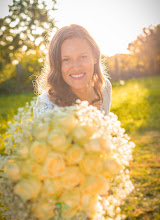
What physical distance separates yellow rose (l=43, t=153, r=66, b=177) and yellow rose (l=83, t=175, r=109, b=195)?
0.55ft

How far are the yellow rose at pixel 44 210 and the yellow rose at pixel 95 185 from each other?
203 millimetres

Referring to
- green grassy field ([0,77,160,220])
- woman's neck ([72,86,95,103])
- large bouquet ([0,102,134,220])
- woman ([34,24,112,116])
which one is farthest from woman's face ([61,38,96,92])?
large bouquet ([0,102,134,220])

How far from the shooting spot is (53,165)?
3.67ft

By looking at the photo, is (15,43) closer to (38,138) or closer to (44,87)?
(44,87)

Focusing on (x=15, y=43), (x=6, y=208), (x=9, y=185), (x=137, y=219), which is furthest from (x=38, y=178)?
(x=15, y=43)

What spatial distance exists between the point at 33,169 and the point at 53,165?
13 centimetres

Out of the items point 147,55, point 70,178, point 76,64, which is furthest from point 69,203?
point 147,55

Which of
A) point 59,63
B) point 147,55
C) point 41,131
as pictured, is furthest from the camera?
point 147,55

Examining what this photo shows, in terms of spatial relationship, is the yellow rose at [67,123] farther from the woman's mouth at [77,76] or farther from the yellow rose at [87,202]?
the woman's mouth at [77,76]

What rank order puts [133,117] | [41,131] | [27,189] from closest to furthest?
[27,189] → [41,131] → [133,117]

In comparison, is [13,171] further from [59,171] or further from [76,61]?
[76,61]

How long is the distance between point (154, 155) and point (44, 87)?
3.39 meters

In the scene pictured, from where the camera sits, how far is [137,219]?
3.10 metres

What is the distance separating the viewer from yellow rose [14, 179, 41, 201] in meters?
1.12
